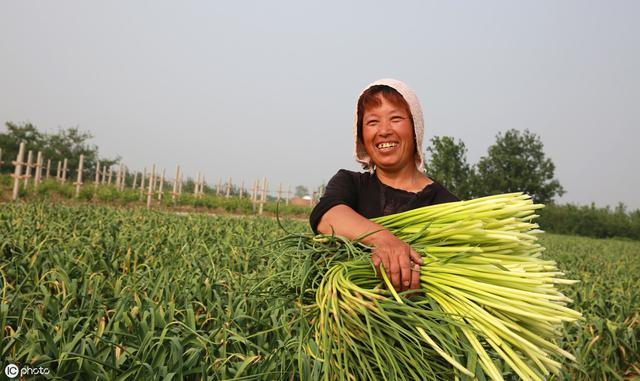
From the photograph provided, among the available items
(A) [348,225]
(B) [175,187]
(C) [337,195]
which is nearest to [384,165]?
(C) [337,195]

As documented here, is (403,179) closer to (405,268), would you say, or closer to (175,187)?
(405,268)

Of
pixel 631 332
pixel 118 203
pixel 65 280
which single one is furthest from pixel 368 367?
pixel 118 203

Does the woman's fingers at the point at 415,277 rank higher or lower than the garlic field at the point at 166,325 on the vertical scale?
higher

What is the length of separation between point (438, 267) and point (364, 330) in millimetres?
271

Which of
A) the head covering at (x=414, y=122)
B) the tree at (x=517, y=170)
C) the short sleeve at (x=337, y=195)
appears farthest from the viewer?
the tree at (x=517, y=170)

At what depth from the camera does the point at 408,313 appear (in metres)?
1.13

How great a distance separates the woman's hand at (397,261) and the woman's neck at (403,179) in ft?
1.91

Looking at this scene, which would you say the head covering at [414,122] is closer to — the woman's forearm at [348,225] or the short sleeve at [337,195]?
the short sleeve at [337,195]

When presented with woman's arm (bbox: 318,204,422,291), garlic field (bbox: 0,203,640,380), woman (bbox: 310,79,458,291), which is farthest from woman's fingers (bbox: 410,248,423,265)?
garlic field (bbox: 0,203,640,380)

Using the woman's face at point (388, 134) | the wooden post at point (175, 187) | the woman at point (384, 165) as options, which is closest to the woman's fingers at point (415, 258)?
the woman at point (384, 165)

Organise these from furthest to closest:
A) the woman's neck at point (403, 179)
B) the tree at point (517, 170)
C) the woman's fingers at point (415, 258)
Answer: the tree at point (517, 170)
the woman's neck at point (403, 179)
the woman's fingers at point (415, 258)

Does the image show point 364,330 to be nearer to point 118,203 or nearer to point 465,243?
point 465,243

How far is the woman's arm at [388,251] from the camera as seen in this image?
117cm

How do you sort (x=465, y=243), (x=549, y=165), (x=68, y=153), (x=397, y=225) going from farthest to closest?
(x=549, y=165) < (x=68, y=153) < (x=397, y=225) < (x=465, y=243)
